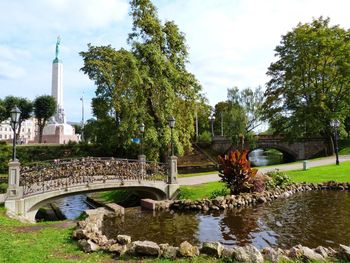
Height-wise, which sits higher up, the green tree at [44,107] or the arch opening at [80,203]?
the green tree at [44,107]

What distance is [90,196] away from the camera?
22.7 m

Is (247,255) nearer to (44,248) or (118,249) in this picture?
(118,249)

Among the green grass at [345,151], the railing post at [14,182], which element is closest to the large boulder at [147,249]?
the railing post at [14,182]

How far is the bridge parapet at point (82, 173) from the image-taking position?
13.9 m

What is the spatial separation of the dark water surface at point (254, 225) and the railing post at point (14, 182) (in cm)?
379

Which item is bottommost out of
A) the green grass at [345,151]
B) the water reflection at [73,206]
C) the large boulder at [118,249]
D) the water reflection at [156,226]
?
the water reflection at [73,206]

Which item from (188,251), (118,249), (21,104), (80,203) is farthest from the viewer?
(21,104)

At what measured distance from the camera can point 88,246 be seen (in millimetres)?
8008

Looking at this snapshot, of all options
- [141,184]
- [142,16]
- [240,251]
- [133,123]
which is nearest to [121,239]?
[240,251]

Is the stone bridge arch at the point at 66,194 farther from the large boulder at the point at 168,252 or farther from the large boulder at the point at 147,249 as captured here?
the large boulder at the point at 168,252

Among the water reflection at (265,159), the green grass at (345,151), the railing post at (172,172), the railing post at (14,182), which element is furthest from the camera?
the water reflection at (265,159)

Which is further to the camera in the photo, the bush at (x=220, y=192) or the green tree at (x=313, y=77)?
the green tree at (x=313, y=77)

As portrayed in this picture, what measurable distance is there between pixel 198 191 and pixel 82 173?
6.11 m

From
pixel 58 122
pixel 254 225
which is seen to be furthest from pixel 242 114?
pixel 254 225
